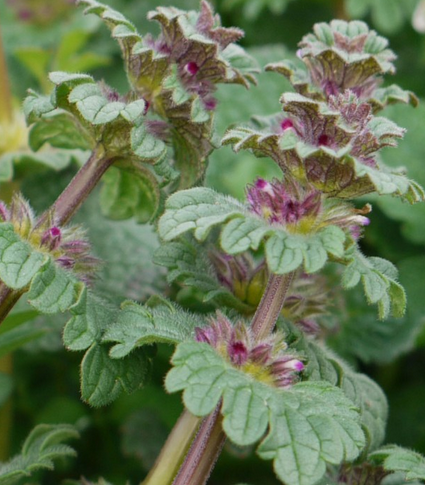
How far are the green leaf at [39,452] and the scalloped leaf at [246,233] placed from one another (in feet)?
1.39

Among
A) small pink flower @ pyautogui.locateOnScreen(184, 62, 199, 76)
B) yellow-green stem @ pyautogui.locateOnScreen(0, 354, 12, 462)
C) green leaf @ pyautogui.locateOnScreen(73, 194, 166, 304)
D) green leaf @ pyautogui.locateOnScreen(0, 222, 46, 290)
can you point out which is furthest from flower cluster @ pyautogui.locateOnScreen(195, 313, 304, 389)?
yellow-green stem @ pyautogui.locateOnScreen(0, 354, 12, 462)

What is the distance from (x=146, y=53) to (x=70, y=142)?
0.34 m

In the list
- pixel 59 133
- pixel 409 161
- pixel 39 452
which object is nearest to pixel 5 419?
pixel 39 452

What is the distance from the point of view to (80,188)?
4.02ft

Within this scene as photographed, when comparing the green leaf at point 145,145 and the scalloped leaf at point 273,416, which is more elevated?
the green leaf at point 145,145

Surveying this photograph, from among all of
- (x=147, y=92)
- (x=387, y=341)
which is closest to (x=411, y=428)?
(x=387, y=341)

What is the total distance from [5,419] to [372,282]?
3.26ft

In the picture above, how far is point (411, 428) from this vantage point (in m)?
1.84

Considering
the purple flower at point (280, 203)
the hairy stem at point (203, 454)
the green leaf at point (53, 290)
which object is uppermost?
the purple flower at point (280, 203)

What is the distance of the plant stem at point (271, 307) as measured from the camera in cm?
105

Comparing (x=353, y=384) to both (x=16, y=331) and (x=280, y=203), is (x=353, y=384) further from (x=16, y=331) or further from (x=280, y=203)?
(x=16, y=331)

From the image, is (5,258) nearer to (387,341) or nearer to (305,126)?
(305,126)

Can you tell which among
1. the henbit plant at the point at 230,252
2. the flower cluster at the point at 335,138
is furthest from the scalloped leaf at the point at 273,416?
the flower cluster at the point at 335,138

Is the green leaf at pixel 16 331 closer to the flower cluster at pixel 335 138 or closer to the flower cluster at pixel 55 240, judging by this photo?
the flower cluster at pixel 55 240
